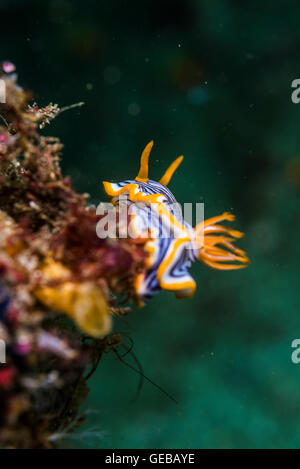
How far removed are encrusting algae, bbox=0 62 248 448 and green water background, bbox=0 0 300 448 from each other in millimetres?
4022

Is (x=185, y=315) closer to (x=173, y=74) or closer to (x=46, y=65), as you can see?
(x=173, y=74)

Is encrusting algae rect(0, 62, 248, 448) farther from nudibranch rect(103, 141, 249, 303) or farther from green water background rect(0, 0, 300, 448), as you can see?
green water background rect(0, 0, 300, 448)

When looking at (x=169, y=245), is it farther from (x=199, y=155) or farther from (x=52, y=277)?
(x=199, y=155)

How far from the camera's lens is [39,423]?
192cm

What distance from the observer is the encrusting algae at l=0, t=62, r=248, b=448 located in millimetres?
1628

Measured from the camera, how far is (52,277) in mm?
1690

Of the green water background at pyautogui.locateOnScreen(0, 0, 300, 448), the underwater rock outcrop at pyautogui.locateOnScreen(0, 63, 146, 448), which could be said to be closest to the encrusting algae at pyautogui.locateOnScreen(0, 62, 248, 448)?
the underwater rock outcrop at pyautogui.locateOnScreen(0, 63, 146, 448)

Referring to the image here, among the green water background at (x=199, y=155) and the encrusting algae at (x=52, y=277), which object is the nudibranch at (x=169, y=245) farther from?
the green water background at (x=199, y=155)

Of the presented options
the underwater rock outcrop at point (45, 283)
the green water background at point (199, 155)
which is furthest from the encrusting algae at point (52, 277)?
the green water background at point (199, 155)

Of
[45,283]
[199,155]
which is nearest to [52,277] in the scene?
[45,283]

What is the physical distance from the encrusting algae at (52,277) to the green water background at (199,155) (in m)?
4.02

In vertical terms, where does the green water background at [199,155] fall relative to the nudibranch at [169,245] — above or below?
Answer: above

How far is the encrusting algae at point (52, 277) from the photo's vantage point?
5.34ft

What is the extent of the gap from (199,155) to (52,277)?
18.6 feet
